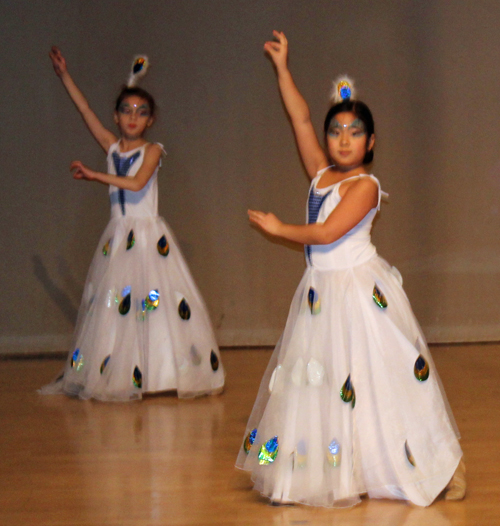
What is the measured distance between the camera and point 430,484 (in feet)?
7.14

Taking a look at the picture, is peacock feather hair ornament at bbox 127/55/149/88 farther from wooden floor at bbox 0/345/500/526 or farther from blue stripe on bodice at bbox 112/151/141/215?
wooden floor at bbox 0/345/500/526

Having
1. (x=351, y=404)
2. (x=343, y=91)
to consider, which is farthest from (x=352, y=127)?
(x=351, y=404)

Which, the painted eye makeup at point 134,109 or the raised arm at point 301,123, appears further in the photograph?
the painted eye makeup at point 134,109

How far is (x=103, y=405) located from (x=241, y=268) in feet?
5.20

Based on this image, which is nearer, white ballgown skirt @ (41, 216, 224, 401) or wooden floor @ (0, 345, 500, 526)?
wooden floor @ (0, 345, 500, 526)

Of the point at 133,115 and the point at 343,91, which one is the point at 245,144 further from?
the point at 343,91

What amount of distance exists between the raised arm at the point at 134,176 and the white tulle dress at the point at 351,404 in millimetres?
1287

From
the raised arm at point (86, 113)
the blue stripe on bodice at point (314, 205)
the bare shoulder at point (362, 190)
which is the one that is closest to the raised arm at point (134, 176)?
the raised arm at point (86, 113)

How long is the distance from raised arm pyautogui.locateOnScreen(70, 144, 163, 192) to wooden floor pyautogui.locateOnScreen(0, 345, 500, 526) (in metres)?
0.98

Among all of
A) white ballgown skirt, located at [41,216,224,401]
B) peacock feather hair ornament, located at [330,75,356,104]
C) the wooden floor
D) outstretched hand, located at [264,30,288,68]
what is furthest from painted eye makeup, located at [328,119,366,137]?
white ballgown skirt, located at [41,216,224,401]

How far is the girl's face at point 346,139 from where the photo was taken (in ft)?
7.51

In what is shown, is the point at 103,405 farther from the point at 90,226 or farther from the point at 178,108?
the point at 178,108

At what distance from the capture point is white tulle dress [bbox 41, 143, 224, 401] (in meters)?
3.42

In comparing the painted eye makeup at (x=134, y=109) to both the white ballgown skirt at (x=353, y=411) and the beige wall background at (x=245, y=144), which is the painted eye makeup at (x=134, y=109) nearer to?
the beige wall background at (x=245, y=144)
